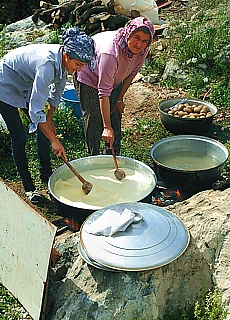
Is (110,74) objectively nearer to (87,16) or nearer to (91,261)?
(91,261)

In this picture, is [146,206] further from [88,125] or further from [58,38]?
[58,38]

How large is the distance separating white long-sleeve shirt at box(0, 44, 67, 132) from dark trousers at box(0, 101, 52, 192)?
13 cm

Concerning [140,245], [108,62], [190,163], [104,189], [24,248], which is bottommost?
[190,163]

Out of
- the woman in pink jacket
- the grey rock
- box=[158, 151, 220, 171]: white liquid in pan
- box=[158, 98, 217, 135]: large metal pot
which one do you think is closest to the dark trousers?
the woman in pink jacket

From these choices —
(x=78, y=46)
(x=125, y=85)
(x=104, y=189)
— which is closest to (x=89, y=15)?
(x=125, y=85)

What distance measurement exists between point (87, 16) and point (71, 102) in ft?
11.0

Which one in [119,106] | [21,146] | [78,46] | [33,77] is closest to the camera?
[78,46]

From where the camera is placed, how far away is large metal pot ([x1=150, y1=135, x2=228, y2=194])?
4102mm

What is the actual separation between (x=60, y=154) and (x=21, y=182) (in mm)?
1486

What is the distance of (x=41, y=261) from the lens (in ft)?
8.60

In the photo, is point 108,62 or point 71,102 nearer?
point 108,62

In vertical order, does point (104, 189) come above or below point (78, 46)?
below

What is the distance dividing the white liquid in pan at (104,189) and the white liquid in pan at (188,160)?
688 millimetres

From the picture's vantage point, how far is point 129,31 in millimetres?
3627
